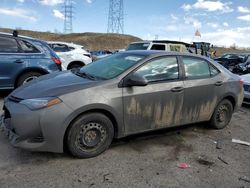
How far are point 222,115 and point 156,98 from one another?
190 cm

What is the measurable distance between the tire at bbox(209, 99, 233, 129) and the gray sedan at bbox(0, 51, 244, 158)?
0.08 meters

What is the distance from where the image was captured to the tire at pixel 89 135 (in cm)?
341

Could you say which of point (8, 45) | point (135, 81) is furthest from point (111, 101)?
point (8, 45)

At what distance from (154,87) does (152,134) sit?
1065 mm

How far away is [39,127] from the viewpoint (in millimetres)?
3180

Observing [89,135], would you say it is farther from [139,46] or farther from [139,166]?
[139,46]

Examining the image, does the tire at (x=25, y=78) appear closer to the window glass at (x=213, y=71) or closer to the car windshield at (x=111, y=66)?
the car windshield at (x=111, y=66)

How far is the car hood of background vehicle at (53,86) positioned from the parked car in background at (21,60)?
2801mm

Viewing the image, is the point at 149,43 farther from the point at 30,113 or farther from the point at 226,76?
the point at 30,113

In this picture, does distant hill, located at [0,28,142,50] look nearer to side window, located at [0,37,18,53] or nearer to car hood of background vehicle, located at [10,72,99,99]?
side window, located at [0,37,18,53]

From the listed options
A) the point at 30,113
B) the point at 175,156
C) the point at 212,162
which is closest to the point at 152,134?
the point at 175,156

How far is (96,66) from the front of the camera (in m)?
4.52

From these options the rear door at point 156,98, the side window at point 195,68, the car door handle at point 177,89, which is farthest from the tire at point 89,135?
the side window at point 195,68

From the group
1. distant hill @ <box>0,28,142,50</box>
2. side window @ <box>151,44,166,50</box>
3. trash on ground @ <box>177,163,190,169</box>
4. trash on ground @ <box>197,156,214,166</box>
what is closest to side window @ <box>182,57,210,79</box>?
trash on ground @ <box>197,156,214,166</box>
